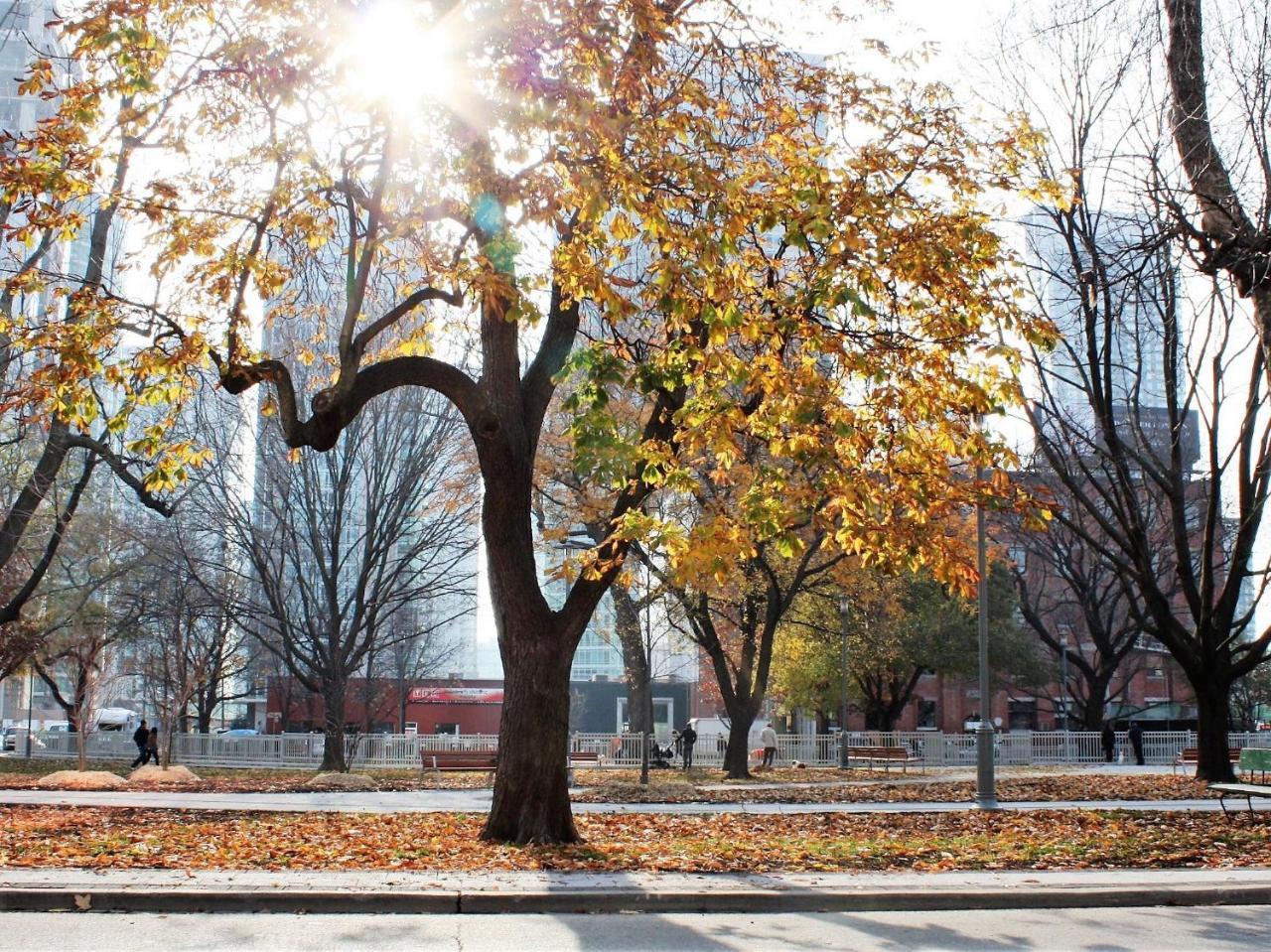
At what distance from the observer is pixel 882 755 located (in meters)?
42.9

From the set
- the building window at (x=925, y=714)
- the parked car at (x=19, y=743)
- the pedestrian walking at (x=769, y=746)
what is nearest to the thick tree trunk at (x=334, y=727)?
the pedestrian walking at (x=769, y=746)

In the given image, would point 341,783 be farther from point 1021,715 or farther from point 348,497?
point 1021,715

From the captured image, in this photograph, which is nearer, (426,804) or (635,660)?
(426,804)

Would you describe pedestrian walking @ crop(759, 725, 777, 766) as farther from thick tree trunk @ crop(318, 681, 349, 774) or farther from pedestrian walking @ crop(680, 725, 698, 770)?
thick tree trunk @ crop(318, 681, 349, 774)

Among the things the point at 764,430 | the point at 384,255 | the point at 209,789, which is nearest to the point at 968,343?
the point at 764,430

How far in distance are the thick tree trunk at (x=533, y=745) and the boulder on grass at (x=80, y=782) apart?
1649 cm

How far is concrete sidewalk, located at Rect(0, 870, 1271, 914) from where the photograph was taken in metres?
9.60

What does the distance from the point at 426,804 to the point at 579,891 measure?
10647 millimetres

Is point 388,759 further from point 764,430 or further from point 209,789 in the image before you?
point 764,430

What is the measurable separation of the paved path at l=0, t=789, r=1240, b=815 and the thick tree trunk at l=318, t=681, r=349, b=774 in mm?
9222

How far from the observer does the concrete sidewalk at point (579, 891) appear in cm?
960

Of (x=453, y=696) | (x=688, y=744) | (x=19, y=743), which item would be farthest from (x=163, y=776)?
(x=453, y=696)

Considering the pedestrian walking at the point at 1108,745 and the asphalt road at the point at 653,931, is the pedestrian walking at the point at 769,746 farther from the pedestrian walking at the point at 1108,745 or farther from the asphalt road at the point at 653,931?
the asphalt road at the point at 653,931

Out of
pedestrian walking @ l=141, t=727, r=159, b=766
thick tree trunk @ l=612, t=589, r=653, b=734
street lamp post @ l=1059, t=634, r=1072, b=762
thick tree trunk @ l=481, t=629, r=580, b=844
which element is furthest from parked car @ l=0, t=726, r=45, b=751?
thick tree trunk @ l=481, t=629, r=580, b=844
